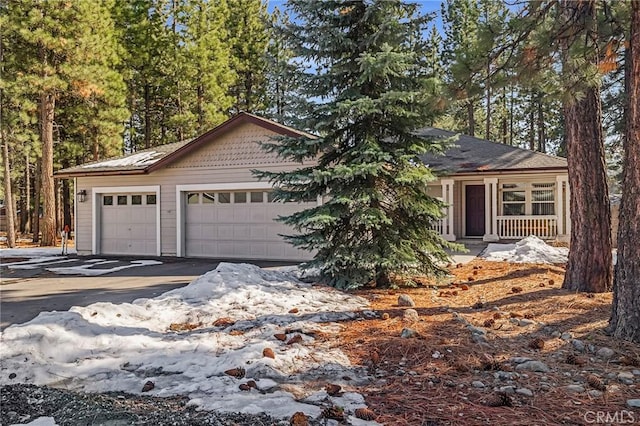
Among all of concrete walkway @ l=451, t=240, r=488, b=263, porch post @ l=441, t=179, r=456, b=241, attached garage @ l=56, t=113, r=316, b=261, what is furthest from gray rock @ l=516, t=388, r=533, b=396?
porch post @ l=441, t=179, r=456, b=241

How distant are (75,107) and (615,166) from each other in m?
24.8

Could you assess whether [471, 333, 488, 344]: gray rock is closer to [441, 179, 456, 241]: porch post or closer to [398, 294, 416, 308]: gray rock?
[398, 294, 416, 308]: gray rock

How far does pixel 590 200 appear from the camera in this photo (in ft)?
20.4

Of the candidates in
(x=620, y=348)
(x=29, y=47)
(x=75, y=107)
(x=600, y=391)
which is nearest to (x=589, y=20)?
(x=620, y=348)

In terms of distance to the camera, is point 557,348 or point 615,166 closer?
point 557,348

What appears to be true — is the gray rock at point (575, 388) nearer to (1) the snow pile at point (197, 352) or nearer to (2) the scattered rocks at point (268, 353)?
(1) the snow pile at point (197, 352)

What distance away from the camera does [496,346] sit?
400cm

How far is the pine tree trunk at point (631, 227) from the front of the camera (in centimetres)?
403

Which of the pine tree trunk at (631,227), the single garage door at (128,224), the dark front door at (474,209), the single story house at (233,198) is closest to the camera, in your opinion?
the pine tree trunk at (631,227)

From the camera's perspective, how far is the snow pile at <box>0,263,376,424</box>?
323 centimetres

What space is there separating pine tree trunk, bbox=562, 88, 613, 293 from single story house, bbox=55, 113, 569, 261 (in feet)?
21.3

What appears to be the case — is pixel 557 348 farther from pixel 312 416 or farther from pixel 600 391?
pixel 312 416

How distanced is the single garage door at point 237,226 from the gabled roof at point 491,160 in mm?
4718

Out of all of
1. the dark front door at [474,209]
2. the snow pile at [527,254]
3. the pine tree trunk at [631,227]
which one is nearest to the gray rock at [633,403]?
the pine tree trunk at [631,227]
